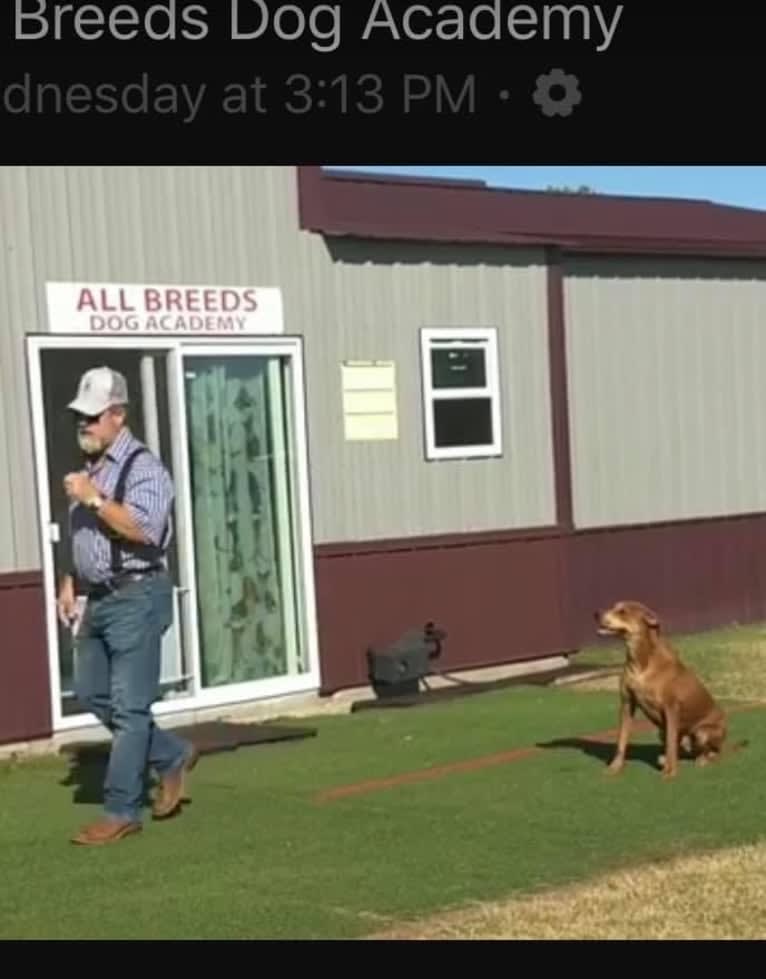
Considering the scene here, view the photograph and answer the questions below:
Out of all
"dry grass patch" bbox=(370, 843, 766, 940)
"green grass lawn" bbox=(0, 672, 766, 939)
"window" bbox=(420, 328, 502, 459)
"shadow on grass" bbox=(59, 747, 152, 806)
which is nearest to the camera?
"dry grass patch" bbox=(370, 843, 766, 940)

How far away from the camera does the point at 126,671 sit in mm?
8031

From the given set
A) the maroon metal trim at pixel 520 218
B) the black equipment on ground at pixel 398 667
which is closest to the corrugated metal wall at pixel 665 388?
the maroon metal trim at pixel 520 218

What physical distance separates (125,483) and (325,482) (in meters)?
4.76

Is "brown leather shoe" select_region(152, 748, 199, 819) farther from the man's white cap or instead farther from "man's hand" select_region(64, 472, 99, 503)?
the man's white cap

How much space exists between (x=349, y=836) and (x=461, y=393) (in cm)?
588

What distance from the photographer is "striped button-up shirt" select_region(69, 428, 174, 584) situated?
797cm

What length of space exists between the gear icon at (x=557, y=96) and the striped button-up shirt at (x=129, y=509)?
3965 mm

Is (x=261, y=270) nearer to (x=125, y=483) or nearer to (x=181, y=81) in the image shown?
(x=181, y=81)

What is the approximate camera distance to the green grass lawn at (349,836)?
6848 millimetres

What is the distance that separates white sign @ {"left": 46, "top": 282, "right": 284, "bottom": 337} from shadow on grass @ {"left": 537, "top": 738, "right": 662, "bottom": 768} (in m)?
3.50

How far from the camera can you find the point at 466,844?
25.9 feet

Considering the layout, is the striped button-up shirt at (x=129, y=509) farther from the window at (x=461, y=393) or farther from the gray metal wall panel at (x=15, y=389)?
the window at (x=461, y=393)

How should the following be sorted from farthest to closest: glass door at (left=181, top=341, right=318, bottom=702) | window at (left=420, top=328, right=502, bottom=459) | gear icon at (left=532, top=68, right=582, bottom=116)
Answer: window at (left=420, top=328, right=502, bottom=459), glass door at (left=181, top=341, right=318, bottom=702), gear icon at (left=532, top=68, right=582, bottom=116)

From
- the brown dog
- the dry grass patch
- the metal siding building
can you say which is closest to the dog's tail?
the brown dog
